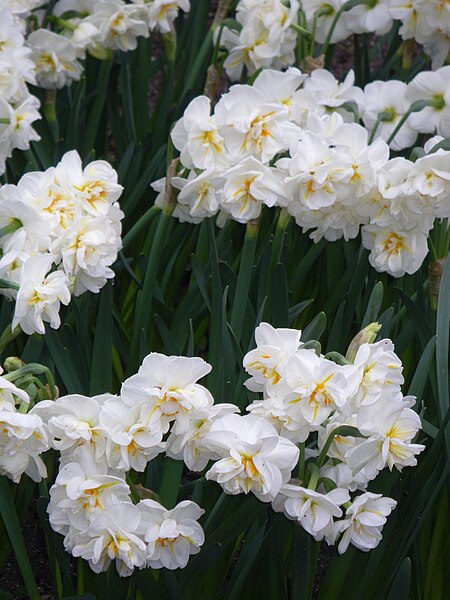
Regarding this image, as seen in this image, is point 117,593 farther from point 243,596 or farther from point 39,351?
point 39,351

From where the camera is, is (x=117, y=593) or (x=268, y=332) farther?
(x=117, y=593)

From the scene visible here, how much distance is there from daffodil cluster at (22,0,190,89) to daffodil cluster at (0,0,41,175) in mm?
325

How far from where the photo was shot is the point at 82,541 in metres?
1.31

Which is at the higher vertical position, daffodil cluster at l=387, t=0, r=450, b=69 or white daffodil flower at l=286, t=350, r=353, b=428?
daffodil cluster at l=387, t=0, r=450, b=69

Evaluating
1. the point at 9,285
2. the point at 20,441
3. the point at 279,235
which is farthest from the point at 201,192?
the point at 20,441

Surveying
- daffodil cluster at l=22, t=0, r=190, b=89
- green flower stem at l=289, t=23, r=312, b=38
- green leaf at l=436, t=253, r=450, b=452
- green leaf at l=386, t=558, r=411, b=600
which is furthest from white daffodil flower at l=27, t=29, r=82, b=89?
green leaf at l=386, t=558, r=411, b=600

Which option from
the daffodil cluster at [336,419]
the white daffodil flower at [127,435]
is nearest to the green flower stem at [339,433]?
the daffodil cluster at [336,419]

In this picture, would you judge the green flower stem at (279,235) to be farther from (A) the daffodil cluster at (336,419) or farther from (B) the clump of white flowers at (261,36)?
(B) the clump of white flowers at (261,36)

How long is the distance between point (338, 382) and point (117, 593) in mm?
536

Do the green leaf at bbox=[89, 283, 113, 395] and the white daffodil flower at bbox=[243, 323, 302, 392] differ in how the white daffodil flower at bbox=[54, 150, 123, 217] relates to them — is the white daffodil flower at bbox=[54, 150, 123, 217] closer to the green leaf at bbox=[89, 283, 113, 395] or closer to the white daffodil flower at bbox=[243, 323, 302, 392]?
the green leaf at bbox=[89, 283, 113, 395]

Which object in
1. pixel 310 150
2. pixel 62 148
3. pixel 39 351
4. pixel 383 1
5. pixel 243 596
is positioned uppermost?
pixel 383 1

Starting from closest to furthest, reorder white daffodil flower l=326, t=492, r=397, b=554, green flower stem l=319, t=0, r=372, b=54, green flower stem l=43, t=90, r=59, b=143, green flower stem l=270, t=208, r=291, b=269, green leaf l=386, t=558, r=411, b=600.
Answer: white daffodil flower l=326, t=492, r=397, b=554 → green leaf l=386, t=558, r=411, b=600 → green flower stem l=270, t=208, r=291, b=269 → green flower stem l=319, t=0, r=372, b=54 → green flower stem l=43, t=90, r=59, b=143

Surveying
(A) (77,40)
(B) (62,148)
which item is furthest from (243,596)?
(A) (77,40)

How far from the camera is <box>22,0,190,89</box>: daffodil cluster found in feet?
→ 8.24
